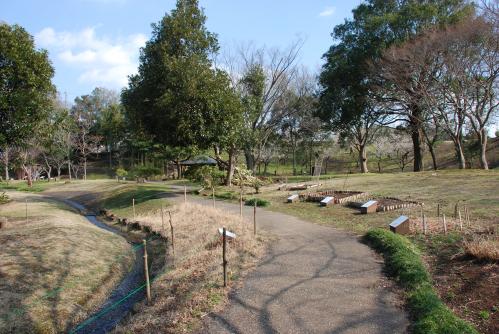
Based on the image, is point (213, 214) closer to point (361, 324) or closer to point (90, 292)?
point (90, 292)

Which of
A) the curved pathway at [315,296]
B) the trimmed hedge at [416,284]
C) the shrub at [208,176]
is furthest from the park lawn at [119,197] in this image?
the trimmed hedge at [416,284]

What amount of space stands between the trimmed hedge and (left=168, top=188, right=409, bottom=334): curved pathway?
0.76 feet

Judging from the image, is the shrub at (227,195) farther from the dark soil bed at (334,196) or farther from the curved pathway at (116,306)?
the curved pathway at (116,306)

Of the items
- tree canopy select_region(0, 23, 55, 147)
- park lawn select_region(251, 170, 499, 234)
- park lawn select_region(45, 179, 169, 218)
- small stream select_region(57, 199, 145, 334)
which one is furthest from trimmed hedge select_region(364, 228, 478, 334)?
tree canopy select_region(0, 23, 55, 147)

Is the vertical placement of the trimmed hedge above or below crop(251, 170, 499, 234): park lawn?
below

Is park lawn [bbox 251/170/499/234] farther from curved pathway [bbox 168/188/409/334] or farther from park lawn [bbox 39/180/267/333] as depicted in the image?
park lawn [bbox 39/180/267/333]

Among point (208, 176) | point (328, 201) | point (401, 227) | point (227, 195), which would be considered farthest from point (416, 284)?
point (208, 176)

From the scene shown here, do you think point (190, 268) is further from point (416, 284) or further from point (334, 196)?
point (334, 196)

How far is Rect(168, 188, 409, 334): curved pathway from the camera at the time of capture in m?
5.90

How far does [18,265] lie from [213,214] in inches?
244

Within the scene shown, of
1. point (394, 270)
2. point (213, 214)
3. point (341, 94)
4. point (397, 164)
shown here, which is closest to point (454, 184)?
point (213, 214)

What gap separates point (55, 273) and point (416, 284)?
8200mm

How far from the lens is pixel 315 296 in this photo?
691 centimetres

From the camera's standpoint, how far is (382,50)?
2927 centimetres
